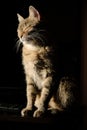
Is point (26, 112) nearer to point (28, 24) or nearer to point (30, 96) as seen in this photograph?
point (30, 96)

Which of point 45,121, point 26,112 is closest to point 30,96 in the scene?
point 26,112

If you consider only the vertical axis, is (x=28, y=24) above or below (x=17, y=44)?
above

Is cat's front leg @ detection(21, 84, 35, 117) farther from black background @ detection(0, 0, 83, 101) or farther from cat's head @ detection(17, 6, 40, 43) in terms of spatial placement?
cat's head @ detection(17, 6, 40, 43)

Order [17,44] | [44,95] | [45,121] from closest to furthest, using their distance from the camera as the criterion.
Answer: [45,121], [44,95], [17,44]

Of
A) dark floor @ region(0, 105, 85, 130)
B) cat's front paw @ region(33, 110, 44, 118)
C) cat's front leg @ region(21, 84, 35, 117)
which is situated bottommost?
dark floor @ region(0, 105, 85, 130)

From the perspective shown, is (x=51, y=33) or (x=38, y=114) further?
(x=51, y=33)

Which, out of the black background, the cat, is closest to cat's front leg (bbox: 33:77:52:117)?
the cat

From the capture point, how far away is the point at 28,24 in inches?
51.9

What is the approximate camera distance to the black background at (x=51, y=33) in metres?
1.34

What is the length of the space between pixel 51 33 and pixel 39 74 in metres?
0.24

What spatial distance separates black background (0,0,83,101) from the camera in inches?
52.9

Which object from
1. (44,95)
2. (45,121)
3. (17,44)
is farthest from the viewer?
(17,44)

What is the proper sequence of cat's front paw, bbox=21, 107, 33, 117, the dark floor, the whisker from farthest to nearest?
the whisker, cat's front paw, bbox=21, 107, 33, 117, the dark floor

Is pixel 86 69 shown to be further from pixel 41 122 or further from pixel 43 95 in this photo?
pixel 41 122
